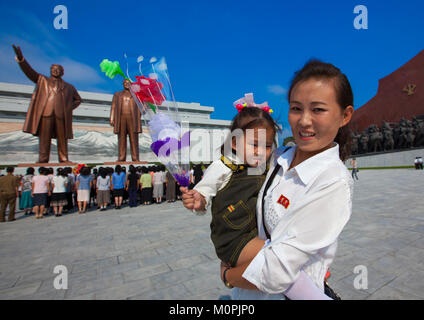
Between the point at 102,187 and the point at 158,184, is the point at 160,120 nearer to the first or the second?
the point at 102,187

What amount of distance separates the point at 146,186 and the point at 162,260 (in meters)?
6.22

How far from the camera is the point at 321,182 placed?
31.4 inches

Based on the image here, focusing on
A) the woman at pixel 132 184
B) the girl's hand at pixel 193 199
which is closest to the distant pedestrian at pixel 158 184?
the woman at pixel 132 184

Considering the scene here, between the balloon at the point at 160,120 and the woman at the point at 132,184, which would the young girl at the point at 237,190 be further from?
the woman at the point at 132,184

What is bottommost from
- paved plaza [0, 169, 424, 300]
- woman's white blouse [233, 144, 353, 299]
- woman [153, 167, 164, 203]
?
paved plaza [0, 169, 424, 300]

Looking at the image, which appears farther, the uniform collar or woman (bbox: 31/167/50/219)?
woman (bbox: 31/167/50/219)

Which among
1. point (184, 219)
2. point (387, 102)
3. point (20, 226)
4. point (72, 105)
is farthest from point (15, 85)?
point (387, 102)

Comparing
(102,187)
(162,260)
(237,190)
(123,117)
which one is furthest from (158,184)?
(237,190)

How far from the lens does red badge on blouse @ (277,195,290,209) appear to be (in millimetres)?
888

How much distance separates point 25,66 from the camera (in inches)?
335

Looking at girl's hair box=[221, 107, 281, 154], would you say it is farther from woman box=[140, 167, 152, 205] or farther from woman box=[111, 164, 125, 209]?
woman box=[140, 167, 152, 205]

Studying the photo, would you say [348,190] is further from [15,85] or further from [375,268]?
[15,85]

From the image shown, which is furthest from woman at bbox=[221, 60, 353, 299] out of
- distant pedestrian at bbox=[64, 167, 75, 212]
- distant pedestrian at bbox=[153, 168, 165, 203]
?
distant pedestrian at bbox=[153, 168, 165, 203]
